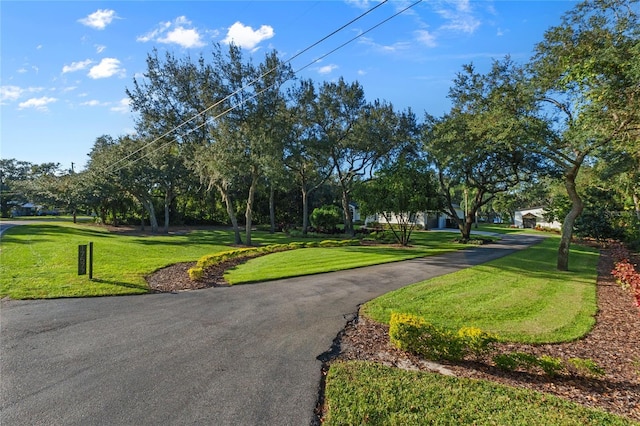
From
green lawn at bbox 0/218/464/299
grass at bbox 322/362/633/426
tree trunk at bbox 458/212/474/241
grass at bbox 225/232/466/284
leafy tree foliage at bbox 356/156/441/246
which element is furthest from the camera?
tree trunk at bbox 458/212/474/241

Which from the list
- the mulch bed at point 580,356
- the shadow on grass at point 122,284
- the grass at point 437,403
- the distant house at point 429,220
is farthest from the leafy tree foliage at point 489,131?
the distant house at point 429,220

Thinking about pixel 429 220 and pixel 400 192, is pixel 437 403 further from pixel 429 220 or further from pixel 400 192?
pixel 429 220

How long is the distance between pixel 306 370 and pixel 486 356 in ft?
10.0

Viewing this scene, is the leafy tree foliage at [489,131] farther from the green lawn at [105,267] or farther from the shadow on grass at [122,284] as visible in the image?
the shadow on grass at [122,284]

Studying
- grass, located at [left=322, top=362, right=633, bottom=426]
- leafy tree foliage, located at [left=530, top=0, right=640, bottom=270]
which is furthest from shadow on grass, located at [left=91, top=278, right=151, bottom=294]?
leafy tree foliage, located at [left=530, top=0, right=640, bottom=270]

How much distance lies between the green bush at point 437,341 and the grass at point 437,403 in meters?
0.68

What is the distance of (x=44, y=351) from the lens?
15.9 feet

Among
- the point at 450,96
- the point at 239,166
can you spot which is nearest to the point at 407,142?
the point at 450,96

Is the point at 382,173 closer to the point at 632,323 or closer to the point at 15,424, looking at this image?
the point at 632,323

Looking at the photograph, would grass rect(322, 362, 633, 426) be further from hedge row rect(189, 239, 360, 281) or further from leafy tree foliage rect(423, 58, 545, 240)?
leafy tree foliage rect(423, 58, 545, 240)

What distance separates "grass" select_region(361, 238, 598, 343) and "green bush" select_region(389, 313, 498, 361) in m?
1.53

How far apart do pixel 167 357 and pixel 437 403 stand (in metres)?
3.75

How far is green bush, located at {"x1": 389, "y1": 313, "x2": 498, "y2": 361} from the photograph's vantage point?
16.3 feet

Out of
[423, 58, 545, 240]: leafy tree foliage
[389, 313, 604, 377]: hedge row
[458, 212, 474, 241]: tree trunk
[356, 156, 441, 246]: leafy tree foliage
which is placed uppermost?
[423, 58, 545, 240]: leafy tree foliage
